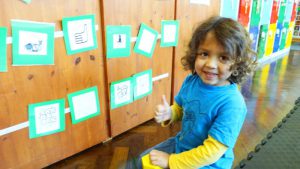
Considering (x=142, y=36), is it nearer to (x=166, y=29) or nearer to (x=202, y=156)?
(x=166, y=29)

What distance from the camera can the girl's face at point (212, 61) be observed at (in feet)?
2.23

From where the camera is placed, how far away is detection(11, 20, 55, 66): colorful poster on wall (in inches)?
42.2

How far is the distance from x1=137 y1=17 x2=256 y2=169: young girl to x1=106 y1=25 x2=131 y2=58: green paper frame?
2.42 ft

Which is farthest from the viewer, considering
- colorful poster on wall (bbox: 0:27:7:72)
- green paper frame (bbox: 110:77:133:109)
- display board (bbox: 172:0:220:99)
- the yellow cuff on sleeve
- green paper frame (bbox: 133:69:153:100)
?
display board (bbox: 172:0:220:99)

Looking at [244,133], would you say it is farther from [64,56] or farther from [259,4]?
[259,4]

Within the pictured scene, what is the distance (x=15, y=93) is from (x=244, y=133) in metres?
1.53

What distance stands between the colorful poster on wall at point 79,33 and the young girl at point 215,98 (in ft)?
2.31

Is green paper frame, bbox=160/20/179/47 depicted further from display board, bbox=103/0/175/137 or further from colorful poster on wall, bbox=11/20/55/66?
colorful poster on wall, bbox=11/20/55/66

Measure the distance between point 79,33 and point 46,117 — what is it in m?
0.48

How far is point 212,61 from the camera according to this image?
684 mm

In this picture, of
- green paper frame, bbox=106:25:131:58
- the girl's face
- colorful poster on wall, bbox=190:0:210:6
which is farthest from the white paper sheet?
colorful poster on wall, bbox=190:0:210:6

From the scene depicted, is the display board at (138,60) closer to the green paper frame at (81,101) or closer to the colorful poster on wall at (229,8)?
the green paper frame at (81,101)

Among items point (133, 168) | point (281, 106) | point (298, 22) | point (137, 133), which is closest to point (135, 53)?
point (137, 133)

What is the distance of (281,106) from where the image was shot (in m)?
2.29
